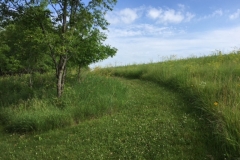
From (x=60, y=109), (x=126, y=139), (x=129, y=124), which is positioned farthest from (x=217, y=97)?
(x=60, y=109)

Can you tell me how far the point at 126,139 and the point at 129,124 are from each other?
2.37 ft

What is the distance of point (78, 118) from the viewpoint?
594 cm

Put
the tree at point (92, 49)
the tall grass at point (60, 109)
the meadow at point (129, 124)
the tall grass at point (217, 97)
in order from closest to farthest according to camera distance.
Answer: the tall grass at point (217, 97), the meadow at point (129, 124), the tall grass at point (60, 109), the tree at point (92, 49)

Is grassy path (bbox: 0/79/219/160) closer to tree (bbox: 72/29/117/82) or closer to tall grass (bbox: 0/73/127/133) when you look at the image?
tall grass (bbox: 0/73/127/133)

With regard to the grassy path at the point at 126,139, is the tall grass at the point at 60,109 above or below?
above

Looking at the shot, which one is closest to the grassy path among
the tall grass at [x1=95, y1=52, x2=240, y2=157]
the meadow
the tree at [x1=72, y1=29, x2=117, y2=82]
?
the meadow

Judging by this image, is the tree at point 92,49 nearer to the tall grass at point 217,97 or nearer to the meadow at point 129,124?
the meadow at point 129,124

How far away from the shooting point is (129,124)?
Answer: 517 centimetres

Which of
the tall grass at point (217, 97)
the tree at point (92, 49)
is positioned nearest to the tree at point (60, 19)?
the tree at point (92, 49)

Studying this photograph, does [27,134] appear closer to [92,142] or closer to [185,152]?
[92,142]

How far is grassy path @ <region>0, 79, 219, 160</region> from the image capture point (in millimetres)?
3922

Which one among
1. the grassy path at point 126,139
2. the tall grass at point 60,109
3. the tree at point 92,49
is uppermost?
the tree at point 92,49

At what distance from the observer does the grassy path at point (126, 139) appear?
3.92 meters

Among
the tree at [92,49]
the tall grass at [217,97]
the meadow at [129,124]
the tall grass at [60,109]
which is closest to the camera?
the tall grass at [217,97]
